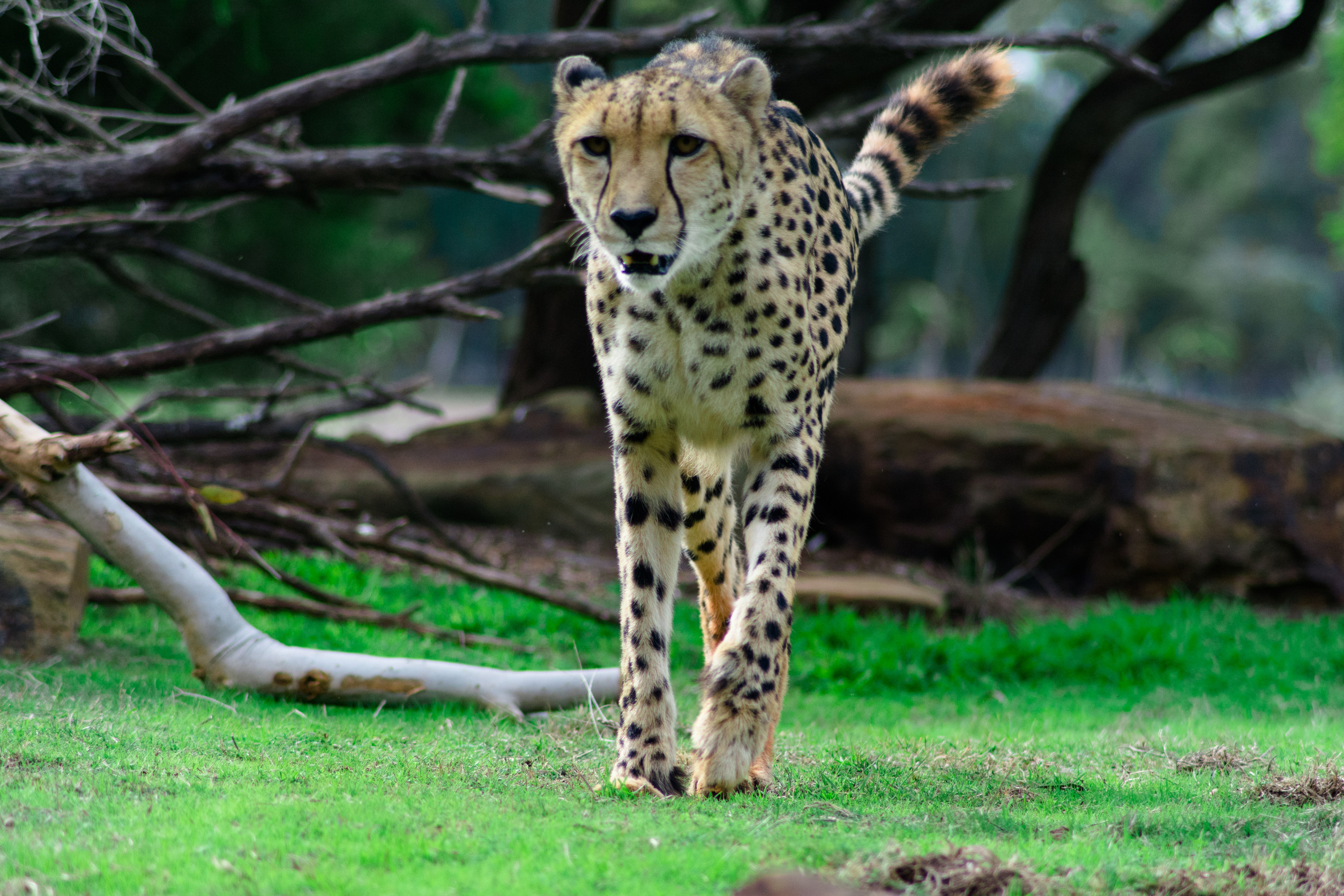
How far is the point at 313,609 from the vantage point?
5.41m

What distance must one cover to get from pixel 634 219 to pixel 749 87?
72cm

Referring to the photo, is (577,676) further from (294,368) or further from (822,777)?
(294,368)

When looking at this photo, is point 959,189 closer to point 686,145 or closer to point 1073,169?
point 686,145

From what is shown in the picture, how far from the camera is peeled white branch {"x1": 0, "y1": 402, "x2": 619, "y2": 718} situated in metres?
4.37

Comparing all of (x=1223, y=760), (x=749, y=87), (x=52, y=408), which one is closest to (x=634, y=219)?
(x=749, y=87)

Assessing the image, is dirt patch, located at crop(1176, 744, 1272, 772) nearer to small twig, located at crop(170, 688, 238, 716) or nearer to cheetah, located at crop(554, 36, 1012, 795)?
cheetah, located at crop(554, 36, 1012, 795)

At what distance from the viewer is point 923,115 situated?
4.95 metres

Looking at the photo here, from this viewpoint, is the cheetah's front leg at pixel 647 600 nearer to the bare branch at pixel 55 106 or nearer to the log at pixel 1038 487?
the bare branch at pixel 55 106

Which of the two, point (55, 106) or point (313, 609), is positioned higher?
point (55, 106)

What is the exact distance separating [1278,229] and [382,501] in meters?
42.4

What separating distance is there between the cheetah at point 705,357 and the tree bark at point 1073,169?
7.07 m

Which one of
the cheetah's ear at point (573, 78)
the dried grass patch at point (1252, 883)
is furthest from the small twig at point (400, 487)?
the dried grass patch at point (1252, 883)

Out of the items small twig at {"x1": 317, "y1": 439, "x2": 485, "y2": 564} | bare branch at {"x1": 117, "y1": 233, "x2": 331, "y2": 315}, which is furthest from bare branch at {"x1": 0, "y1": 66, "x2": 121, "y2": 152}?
small twig at {"x1": 317, "y1": 439, "x2": 485, "y2": 564}

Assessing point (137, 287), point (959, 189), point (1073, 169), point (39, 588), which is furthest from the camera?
point (1073, 169)
